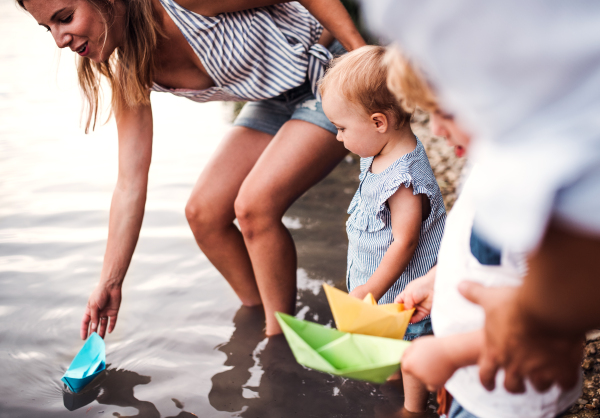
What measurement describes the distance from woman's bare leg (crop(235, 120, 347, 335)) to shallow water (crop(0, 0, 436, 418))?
422 millimetres

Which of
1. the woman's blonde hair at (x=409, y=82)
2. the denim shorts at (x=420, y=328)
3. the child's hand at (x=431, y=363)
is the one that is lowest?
the denim shorts at (x=420, y=328)

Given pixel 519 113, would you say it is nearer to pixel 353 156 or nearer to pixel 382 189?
pixel 382 189

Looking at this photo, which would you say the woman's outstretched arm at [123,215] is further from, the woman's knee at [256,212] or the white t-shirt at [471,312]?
the white t-shirt at [471,312]

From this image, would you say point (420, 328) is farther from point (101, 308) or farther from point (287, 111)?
point (101, 308)

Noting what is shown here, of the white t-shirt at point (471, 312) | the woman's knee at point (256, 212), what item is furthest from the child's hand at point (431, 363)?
the woman's knee at point (256, 212)

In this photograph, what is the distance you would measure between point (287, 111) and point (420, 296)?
1.20 m

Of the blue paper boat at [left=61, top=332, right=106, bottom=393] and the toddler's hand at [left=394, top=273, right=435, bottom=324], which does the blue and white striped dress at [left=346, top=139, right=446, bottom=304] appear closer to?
the toddler's hand at [left=394, top=273, right=435, bottom=324]

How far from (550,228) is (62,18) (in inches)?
68.6

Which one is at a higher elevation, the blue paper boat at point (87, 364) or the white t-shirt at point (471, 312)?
the white t-shirt at point (471, 312)

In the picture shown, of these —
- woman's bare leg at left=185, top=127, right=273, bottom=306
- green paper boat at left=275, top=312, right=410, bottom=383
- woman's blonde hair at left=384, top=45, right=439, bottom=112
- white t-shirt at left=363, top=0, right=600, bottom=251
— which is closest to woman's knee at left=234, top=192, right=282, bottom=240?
woman's bare leg at left=185, top=127, right=273, bottom=306

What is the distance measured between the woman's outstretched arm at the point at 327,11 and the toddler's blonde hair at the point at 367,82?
10.0 inches

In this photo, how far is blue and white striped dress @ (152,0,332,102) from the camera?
188 cm

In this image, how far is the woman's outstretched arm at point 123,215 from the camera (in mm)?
1982

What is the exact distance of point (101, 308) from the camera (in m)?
1.98
